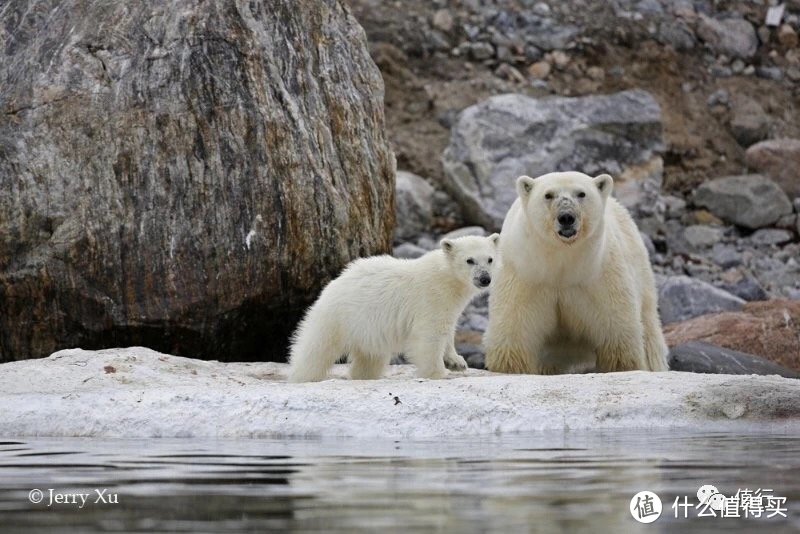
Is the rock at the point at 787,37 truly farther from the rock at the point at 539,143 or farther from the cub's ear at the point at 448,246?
the cub's ear at the point at 448,246

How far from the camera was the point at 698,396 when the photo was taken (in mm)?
6172

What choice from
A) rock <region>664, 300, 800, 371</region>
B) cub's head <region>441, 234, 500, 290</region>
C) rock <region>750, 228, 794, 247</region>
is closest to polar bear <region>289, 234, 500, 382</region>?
cub's head <region>441, 234, 500, 290</region>

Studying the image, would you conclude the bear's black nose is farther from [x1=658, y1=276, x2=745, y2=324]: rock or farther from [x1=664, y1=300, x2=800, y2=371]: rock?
[x1=658, y1=276, x2=745, y2=324]: rock

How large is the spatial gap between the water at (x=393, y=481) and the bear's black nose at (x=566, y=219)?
178 cm

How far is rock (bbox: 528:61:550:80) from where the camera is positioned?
18.9m

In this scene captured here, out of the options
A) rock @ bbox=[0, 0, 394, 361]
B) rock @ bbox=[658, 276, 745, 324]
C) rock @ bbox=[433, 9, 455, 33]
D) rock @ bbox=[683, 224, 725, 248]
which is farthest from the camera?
rock @ bbox=[433, 9, 455, 33]

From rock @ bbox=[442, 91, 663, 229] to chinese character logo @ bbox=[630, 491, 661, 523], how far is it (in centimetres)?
1183

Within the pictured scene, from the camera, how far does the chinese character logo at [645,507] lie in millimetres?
3414

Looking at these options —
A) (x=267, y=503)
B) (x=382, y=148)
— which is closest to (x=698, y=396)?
(x=267, y=503)

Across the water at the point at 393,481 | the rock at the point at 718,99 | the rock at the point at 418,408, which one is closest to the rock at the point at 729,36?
the rock at the point at 718,99

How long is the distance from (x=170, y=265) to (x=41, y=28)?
71.8 inches

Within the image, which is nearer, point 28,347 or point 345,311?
point 345,311

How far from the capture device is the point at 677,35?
19.8m

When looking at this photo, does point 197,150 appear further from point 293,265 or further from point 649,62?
point 649,62
